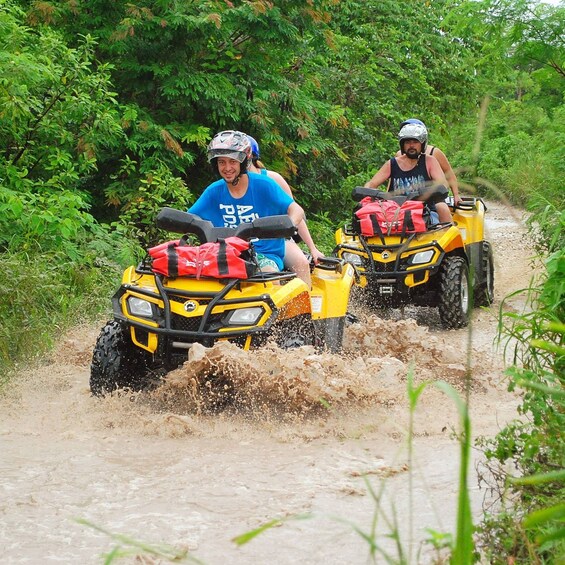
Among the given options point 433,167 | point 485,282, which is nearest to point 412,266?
point 433,167

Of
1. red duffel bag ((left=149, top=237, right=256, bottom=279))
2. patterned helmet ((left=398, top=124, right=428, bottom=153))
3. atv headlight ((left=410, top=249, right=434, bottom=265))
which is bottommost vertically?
atv headlight ((left=410, top=249, right=434, bottom=265))

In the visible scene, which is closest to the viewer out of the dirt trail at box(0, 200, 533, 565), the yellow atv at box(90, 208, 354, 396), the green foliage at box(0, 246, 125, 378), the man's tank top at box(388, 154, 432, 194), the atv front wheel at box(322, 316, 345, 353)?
the dirt trail at box(0, 200, 533, 565)

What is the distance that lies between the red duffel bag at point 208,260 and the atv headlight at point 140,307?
236 millimetres

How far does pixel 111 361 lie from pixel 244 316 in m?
0.92

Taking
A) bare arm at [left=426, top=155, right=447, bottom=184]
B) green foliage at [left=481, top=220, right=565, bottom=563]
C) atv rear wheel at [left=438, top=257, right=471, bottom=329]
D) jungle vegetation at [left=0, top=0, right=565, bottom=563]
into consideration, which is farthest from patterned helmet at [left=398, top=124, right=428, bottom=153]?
green foliage at [left=481, top=220, right=565, bottom=563]

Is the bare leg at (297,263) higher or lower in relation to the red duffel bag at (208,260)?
lower

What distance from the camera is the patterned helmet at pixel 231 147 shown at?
699cm

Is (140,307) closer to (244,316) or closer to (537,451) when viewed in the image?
(244,316)

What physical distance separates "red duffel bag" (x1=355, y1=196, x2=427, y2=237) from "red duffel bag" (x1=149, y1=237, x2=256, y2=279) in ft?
11.5

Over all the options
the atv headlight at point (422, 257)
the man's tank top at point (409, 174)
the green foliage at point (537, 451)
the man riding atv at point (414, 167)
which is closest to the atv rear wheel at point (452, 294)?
the atv headlight at point (422, 257)

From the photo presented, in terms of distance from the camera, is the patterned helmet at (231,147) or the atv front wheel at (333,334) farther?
the atv front wheel at (333,334)

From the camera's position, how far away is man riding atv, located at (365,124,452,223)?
10312 mm

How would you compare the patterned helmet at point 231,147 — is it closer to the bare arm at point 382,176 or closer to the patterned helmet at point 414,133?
the patterned helmet at point 414,133

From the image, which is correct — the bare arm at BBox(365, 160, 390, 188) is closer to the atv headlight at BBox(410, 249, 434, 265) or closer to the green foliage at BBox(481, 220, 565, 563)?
the atv headlight at BBox(410, 249, 434, 265)
